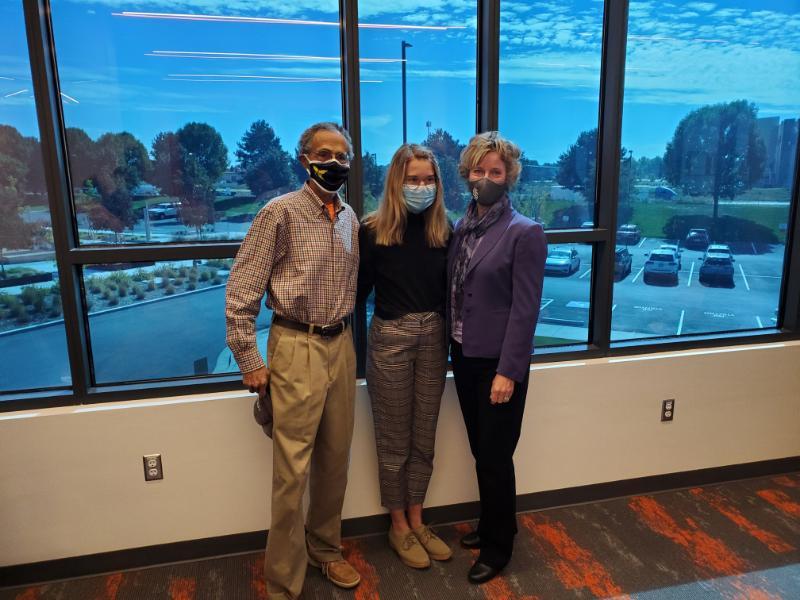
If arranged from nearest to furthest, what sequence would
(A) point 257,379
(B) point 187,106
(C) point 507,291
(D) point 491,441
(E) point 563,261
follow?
(A) point 257,379 < (C) point 507,291 < (D) point 491,441 < (B) point 187,106 < (E) point 563,261

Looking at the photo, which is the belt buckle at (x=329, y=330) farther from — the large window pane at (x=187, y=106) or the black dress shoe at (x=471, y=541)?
the black dress shoe at (x=471, y=541)

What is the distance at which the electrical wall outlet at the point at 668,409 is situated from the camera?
8.36ft

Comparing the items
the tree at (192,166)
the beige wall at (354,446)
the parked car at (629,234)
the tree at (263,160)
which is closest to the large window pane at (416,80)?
the tree at (263,160)

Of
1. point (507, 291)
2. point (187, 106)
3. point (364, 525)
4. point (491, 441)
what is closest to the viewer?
point (507, 291)

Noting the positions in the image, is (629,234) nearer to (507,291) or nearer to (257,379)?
(507,291)

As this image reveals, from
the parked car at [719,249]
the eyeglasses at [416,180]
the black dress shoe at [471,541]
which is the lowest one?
the black dress shoe at [471,541]

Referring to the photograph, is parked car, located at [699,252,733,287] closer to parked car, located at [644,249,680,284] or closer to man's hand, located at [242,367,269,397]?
parked car, located at [644,249,680,284]

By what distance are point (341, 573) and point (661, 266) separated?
1981 millimetres

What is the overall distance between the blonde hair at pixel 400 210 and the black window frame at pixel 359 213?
1.03ft

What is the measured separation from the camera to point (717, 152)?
259cm

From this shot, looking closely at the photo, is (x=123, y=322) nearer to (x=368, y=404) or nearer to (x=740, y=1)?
(x=368, y=404)

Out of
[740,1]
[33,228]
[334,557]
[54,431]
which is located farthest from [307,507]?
[740,1]

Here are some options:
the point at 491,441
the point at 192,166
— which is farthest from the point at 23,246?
the point at 491,441

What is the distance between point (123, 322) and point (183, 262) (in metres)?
0.32
